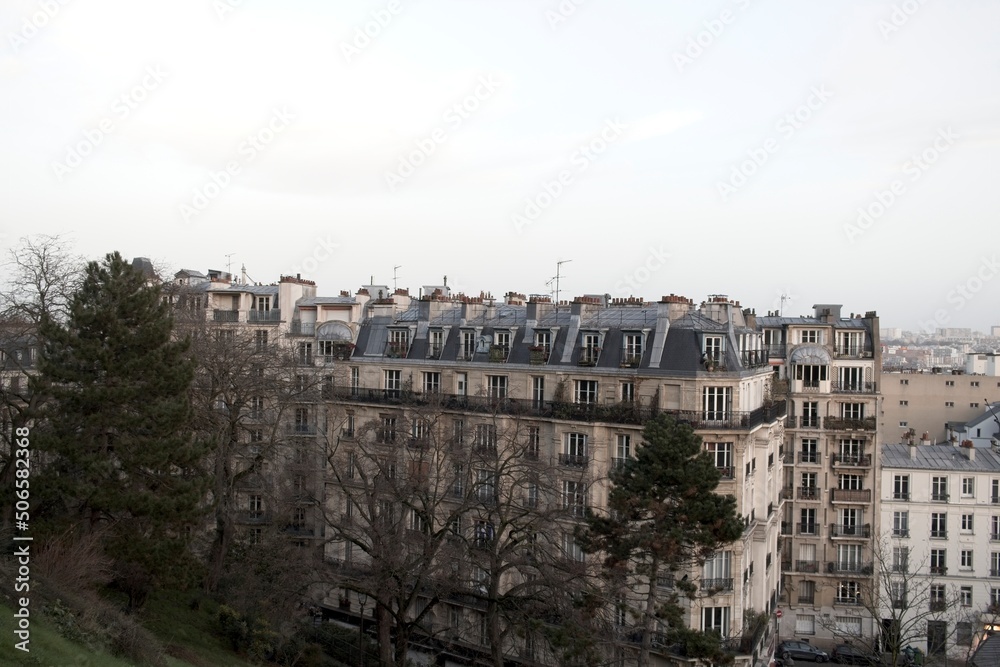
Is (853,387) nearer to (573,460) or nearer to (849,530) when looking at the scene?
(849,530)

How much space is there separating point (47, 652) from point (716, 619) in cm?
2609

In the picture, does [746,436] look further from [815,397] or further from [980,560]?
[980,560]

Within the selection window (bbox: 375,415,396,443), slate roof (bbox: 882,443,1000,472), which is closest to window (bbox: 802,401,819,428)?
slate roof (bbox: 882,443,1000,472)

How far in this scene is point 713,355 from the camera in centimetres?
3616

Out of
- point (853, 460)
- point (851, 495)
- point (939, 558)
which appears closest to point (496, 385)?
point (853, 460)

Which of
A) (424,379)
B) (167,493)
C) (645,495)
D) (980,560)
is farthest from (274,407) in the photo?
(980,560)

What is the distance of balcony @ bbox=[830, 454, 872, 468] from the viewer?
51562mm

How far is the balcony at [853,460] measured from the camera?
169ft

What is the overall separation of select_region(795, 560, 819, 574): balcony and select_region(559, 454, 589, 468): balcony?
21.9 meters

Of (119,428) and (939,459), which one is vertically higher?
(119,428)

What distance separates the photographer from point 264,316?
52.3 metres

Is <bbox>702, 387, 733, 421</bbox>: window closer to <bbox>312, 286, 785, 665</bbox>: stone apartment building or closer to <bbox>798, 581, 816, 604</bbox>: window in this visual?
<bbox>312, 286, 785, 665</bbox>: stone apartment building

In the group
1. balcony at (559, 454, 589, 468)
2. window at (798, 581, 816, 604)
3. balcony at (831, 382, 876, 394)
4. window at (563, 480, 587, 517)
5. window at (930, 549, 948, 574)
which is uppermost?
balcony at (831, 382, 876, 394)

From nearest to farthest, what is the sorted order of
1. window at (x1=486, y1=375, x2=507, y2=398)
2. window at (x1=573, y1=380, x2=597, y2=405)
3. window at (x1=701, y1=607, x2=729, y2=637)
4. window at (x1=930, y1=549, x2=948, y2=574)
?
window at (x1=701, y1=607, x2=729, y2=637), window at (x1=573, y1=380, x2=597, y2=405), window at (x1=486, y1=375, x2=507, y2=398), window at (x1=930, y1=549, x2=948, y2=574)
